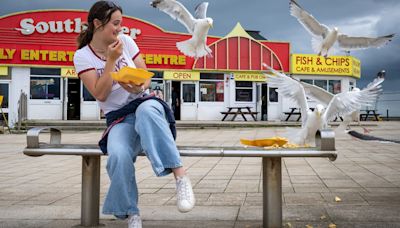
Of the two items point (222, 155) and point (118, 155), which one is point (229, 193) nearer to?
point (222, 155)

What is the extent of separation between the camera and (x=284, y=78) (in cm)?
473

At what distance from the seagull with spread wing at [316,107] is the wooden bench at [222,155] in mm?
1510

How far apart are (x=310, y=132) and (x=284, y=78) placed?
24.8 inches

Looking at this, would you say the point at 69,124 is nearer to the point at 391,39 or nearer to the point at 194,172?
the point at 194,172

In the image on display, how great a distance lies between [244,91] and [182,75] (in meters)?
3.81

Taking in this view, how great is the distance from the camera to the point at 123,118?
2.92m

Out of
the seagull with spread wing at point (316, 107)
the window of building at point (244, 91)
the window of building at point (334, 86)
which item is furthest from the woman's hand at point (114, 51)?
the window of building at point (334, 86)

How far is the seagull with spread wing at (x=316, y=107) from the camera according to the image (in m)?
4.54

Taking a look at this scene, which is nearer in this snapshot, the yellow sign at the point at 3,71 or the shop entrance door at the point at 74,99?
the yellow sign at the point at 3,71

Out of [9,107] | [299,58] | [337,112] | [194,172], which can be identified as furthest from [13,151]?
[299,58]

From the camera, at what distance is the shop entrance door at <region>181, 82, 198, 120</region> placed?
25.2 meters

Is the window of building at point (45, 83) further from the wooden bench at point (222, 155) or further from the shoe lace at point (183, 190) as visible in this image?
the shoe lace at point (183, 190)

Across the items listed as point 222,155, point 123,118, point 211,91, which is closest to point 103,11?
point 123,118

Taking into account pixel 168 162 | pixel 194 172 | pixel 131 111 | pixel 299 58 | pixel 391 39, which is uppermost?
pixel 299 58
